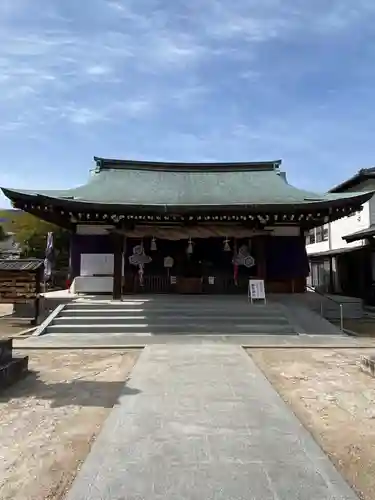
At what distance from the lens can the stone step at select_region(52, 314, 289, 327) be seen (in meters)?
10.9

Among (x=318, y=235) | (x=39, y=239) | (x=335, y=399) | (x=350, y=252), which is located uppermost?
(x=39, y=239)

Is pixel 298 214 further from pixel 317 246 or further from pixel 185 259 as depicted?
pixel 317 246

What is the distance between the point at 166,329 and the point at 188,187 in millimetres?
8059

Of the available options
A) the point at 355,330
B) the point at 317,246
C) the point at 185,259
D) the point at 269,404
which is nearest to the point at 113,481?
the point at 269,404

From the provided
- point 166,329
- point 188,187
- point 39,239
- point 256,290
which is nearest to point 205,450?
point 166,329

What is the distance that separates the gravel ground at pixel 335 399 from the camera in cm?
329

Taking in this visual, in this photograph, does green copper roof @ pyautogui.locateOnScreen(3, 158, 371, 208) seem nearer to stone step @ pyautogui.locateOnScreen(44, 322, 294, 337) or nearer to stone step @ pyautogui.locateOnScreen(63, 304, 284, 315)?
stone step @ pyautogui.locateOnScreen(63, 304, 284, 315)

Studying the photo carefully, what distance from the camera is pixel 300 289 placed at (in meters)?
15.6

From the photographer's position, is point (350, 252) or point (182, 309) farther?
point (350, 252)

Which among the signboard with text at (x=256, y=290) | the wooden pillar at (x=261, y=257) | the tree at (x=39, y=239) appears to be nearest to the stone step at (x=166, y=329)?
the signboard with text at (x=256, y=290)

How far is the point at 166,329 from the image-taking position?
1041 cm

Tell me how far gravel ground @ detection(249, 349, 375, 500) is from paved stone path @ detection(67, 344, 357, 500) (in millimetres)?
192

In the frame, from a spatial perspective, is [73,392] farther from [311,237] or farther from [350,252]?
[311,237]

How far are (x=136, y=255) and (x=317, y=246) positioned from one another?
16.6m
